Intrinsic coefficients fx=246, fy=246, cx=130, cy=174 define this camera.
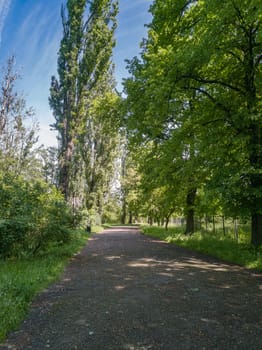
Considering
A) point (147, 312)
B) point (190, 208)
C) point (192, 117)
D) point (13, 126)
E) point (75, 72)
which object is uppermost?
point (75, 72)

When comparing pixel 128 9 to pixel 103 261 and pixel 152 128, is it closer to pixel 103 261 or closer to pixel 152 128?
pixel 152 128

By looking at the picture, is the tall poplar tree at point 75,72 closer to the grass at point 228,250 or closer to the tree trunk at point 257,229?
the grass at point 228,250

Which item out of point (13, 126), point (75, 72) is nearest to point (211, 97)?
point (75, 72)

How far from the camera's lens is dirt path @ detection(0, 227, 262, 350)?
2.85 meters

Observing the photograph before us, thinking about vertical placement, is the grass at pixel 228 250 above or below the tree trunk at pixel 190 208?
below

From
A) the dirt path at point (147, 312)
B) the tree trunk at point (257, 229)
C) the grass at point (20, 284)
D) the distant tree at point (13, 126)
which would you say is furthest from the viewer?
the distant tree at point (13, 126)

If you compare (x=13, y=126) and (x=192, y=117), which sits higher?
(x=13, y=126)

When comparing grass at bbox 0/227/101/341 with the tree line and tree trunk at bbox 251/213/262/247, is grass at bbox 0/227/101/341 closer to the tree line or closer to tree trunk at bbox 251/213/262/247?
the tree line

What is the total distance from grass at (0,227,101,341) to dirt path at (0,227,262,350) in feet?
0.54

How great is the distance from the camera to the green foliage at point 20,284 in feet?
10.9

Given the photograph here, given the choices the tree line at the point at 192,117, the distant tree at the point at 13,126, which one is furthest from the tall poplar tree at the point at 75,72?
the distant tree at the point at 13,126

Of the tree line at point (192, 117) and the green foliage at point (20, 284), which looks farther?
the tree line at point (192, 117)

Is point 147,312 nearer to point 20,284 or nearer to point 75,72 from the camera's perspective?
point 20,284

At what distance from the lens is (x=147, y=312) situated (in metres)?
3.72
